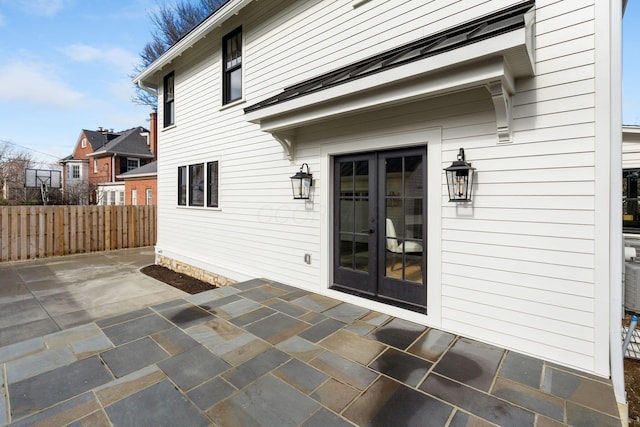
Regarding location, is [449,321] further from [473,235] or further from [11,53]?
[11,53]

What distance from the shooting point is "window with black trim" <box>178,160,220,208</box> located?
258 inches

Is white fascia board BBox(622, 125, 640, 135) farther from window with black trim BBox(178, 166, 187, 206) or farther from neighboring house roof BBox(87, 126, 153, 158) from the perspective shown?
neighboring house roof BBox(87, 126, 153, 158)

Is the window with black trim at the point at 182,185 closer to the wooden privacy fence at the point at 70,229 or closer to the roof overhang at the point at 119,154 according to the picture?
the wooden privacy fence at the point at 70,229

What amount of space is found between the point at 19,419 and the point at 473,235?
12.2 ft

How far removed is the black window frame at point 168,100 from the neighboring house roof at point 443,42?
231 inches

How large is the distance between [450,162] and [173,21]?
52.7 feet

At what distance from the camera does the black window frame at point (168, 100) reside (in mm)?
8078

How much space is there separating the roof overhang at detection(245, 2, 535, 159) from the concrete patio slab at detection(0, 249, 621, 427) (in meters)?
2.04

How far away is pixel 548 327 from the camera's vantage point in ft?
8.27

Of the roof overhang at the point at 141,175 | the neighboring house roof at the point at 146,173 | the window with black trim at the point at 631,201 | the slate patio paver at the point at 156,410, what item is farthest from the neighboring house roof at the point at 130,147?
the window with black trim at the point at 631,201

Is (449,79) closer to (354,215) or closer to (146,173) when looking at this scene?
(354,215)

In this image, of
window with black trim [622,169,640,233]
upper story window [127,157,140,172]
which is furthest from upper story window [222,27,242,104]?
upper story window [127,157,140,172]

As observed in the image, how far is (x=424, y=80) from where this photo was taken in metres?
2.73

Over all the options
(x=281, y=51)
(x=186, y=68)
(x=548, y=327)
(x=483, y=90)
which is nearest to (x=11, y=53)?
(x=186, y=68)
